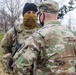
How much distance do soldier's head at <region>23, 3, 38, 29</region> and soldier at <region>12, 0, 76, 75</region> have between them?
64.0 inches

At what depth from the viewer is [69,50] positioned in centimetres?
371

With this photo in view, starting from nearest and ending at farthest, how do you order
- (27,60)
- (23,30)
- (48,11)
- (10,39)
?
(27,60)
(48,11)
(23,30)
(10,39)

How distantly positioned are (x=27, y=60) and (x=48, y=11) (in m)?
0.56

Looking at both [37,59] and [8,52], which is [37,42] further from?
[8,52]

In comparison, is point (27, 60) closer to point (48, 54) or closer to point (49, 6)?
point (48, 54)

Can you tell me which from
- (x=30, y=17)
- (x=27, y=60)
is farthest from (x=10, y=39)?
(x=27, y=60)

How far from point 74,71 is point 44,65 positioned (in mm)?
310

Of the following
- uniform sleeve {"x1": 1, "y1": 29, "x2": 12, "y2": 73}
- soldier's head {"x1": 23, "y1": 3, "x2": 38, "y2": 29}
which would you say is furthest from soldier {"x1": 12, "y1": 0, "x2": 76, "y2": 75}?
uniform sleeve {"x1": 1, "y1": 29, "x2": 12, "y2": 73}

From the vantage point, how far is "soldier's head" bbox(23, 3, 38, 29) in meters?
5.39

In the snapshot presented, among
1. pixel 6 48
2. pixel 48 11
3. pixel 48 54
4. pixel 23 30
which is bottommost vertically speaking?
pixel 6 48

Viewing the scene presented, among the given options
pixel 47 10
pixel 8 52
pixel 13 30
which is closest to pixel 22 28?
pixel 13 30

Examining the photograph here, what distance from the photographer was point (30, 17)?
5398 millimetres

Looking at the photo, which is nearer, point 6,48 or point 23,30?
point 23,30

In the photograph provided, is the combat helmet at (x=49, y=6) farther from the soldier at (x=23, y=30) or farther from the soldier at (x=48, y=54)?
the soldier at (x=23, y=30)
